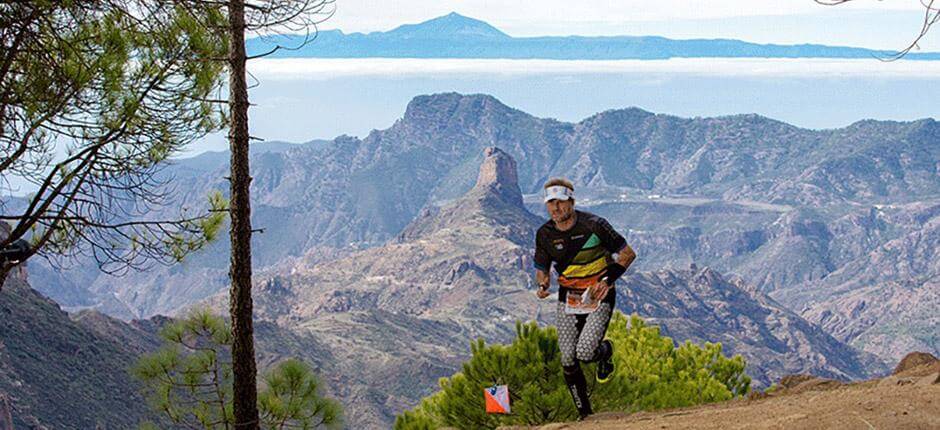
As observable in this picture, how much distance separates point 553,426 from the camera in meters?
12.2

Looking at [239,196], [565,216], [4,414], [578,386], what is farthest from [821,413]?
[4,414]

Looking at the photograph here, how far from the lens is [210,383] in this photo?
15242mm

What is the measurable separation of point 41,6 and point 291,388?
5953mm

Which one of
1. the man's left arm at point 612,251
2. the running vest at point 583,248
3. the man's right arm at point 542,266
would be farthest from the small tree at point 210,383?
the man's left arm at point 612,251

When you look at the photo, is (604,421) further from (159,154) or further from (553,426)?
(159,154)

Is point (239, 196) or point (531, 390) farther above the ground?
point (239, 196)

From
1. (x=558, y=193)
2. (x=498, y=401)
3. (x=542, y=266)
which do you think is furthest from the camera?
(x=498, y=401)

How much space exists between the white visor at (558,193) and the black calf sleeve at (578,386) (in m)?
1.87

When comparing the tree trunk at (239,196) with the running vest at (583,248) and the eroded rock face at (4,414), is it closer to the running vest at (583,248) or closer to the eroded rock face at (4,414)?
the running vest at (583,248)

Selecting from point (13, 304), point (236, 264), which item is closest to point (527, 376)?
point (236, 264)

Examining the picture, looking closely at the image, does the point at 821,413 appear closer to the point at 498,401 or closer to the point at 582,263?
the point at 582,263

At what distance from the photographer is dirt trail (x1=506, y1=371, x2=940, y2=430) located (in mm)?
9445

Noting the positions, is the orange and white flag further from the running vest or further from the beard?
the beard

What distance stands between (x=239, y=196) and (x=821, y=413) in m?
7.98
